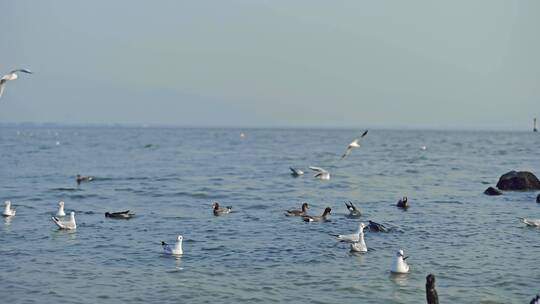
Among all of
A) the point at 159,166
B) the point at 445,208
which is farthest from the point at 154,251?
the point at 159,166

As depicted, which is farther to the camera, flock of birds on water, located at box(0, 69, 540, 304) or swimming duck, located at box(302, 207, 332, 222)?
swimming duck, located at box(302, 207, 332, 222)

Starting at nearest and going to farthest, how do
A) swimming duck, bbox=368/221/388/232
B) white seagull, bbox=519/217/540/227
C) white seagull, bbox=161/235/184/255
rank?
white seagull, bbox=161/235/184/255, swimming duck, bbox=368/221/388/232, white seagull, bbox=519/217/540/227

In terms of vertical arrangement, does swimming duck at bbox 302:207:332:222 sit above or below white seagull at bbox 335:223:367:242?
below

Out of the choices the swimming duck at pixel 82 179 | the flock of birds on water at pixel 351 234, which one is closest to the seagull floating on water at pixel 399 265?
the flock of birds on water at pixel 351 234

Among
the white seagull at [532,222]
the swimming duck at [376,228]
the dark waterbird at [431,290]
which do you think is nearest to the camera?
the dark waterbird at [431,290]

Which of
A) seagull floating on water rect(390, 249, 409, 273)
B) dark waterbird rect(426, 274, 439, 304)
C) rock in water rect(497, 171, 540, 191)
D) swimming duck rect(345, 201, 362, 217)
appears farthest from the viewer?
rock in water rect(497, 171, 540, 191)

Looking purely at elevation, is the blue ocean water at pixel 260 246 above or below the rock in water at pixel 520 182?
below

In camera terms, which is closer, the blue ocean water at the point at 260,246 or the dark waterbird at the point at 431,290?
the dark waterbird at the point at 431,290

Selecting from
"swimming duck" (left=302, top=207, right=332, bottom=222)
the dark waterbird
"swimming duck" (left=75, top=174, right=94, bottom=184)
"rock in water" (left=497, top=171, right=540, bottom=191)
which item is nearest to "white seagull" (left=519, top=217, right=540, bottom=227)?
"swimming duck" (left=302, top=207, right=332, bottom=222)

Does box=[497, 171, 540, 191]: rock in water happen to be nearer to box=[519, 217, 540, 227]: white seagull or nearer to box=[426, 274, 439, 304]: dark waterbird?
box=[519, 217, 540, 227]: white seagull

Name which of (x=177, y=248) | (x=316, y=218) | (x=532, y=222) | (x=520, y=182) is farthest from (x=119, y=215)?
(x=520, y=182)

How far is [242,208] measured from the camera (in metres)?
31.5

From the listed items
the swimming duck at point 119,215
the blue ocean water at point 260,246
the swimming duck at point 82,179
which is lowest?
the blue ocean water at point 260,246

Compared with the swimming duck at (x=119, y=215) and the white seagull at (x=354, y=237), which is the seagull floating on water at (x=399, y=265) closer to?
the white seagull at (x=354, y=237)
